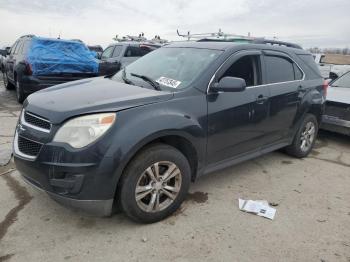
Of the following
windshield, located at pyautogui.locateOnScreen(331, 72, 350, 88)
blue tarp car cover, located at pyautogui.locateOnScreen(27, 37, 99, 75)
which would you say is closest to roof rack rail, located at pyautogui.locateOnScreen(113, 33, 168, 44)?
blue tarp car cover, located at pyautogui.locateOnScreen(27, 37, 99, 75)

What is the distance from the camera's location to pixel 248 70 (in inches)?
164

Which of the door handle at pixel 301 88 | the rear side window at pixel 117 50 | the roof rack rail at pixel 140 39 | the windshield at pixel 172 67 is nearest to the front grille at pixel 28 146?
the windshield at pixel 172 67

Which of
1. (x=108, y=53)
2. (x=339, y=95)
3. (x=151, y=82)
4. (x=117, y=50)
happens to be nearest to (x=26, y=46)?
(x=117, y=50)

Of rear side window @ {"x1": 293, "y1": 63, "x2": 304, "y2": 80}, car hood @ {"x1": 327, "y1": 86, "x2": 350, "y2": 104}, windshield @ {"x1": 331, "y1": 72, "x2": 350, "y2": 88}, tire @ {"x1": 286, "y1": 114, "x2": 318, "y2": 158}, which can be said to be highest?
rear side window @ {"x1": 293, "y1": 63, "x2": 304, "y2": 80}

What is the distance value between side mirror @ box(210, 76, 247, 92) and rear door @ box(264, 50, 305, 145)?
94 cm

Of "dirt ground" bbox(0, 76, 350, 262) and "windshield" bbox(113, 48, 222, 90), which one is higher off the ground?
"windshield" bbox(113, 48, 222, 90)


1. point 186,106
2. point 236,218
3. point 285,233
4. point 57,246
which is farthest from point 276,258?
point 57,246

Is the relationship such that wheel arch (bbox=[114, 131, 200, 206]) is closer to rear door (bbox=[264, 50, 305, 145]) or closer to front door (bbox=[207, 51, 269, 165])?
front door (bbox=[207, 51, 269, 165])

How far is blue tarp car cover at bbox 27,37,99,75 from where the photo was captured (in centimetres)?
805

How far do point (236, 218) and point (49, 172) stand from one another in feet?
6.11

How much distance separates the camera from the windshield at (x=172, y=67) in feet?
12.0

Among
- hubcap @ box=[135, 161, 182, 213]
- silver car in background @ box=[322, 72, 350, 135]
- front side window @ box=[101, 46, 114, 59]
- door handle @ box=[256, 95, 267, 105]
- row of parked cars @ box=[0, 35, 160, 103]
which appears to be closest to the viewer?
hubcap @ box=[135, 161, 182, 213]

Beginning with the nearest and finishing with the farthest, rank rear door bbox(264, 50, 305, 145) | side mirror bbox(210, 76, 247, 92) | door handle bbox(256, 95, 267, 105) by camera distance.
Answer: side mirror bbox(210, 76, 247, 92)
door handle bbox(256, 95, 267, 105)
rear door bbox(264, 50, 305, 145)

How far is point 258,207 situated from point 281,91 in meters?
1.65
